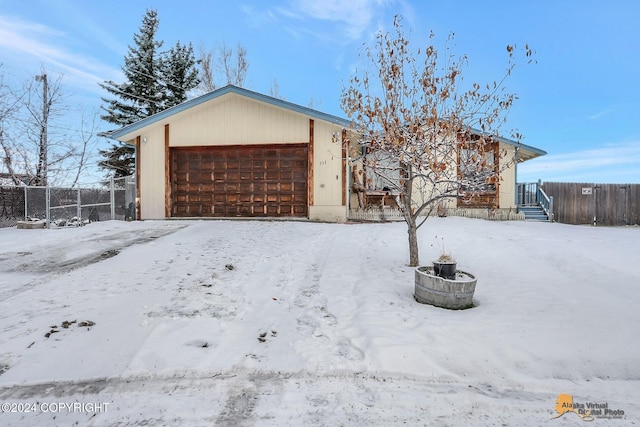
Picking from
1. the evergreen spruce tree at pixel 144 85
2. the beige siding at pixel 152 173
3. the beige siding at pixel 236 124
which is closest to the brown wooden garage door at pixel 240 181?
the beige siding at pixel 236 124

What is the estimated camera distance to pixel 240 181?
11.3 metres

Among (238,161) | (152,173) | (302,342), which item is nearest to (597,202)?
(238,161)

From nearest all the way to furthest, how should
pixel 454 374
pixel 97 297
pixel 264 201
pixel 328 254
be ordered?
pixel 454 374, pixel 97 297, pixel 328 254, pixel 264 201

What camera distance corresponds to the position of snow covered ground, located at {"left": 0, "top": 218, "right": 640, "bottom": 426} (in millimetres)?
2244

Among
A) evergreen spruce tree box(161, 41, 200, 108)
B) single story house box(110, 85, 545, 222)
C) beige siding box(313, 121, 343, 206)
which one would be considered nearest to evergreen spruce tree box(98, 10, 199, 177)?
evergreen spruce tree box(161, 41, 200, 108)

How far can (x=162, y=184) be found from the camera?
11.5 meters

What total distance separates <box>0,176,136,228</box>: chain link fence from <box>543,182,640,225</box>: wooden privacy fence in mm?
19947

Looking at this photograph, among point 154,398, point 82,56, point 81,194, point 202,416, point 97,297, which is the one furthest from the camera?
point 82,56

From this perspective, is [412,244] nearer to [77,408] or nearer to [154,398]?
[154,398]

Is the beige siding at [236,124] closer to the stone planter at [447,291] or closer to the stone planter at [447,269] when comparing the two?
the stone planter at [447,269]

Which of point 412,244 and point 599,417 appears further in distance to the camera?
point 412,244

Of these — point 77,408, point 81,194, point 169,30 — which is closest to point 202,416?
point 77,408

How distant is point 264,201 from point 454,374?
9.30 meters

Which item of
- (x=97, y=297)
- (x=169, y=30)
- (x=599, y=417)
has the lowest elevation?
(x=599, y=417)
